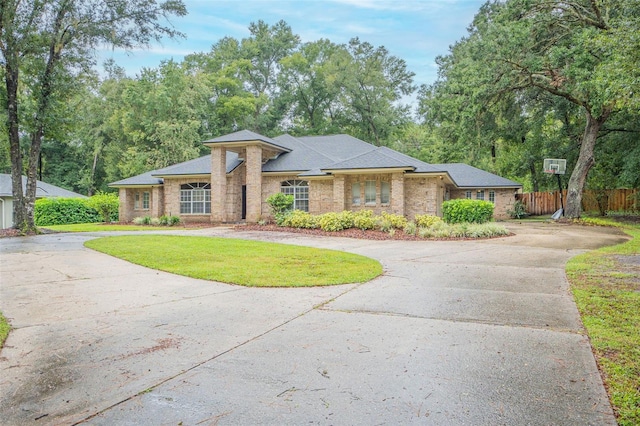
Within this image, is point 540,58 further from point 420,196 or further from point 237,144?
point 237,144

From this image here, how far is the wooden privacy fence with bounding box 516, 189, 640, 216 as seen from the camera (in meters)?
25.9

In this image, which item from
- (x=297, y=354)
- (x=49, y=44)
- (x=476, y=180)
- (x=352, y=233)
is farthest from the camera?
(x=476, y=180)

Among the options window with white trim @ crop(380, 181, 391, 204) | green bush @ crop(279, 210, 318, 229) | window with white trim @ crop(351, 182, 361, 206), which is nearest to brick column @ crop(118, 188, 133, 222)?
green bush @ crop(279, 210, 318, 229)

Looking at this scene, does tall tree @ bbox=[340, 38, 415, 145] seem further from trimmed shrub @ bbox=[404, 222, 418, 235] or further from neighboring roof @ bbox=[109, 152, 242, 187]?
trimmed shrub @ bbox=[404, 222, 418, 235]

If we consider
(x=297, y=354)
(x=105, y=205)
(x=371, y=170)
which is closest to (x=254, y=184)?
(x=371, y=170)

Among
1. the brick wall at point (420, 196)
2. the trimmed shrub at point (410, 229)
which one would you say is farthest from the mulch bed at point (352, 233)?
the brick wall at point (420, 196)

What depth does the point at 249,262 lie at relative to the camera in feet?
29.8

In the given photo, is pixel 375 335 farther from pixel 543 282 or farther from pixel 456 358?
pixel 543 282

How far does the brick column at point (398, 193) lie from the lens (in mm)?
19438

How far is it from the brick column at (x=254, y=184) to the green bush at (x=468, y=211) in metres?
10.5

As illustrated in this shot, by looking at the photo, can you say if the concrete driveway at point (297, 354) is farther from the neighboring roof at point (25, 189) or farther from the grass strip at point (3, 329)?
the neighboring roof at point (25, 189)

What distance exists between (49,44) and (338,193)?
1380 cm

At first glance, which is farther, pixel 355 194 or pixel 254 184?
pixel 254 184

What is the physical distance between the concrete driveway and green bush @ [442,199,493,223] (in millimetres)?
11455
